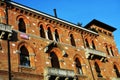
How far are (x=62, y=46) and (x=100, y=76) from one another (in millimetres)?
7265

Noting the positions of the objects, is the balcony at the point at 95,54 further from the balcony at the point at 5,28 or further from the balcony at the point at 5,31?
the balcony at the point at 5,28

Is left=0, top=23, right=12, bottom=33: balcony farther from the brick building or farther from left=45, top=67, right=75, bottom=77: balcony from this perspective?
A: left=45, top=67, right=75, bottom=77: balcony

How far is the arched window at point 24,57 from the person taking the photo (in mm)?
22891

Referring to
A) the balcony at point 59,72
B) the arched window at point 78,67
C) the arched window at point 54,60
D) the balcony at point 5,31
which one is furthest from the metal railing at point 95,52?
the balcony at point 5,31

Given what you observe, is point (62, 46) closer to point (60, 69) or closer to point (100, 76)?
point (60, 69)

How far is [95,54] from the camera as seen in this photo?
99.8 ft

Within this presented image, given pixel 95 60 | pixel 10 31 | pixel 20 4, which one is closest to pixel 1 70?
pixel 10 31

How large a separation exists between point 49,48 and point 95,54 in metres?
7.81

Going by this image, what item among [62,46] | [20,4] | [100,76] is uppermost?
[20,4]

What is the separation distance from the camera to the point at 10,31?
872 inches

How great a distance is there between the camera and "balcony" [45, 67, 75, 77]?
23.1m

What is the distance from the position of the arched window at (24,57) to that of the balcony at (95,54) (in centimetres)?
953

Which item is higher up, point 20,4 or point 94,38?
point 20,4

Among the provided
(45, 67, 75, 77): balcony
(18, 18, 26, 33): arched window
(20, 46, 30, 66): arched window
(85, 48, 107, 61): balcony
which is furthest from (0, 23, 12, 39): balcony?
(85, 48, 107, 61): balcony
